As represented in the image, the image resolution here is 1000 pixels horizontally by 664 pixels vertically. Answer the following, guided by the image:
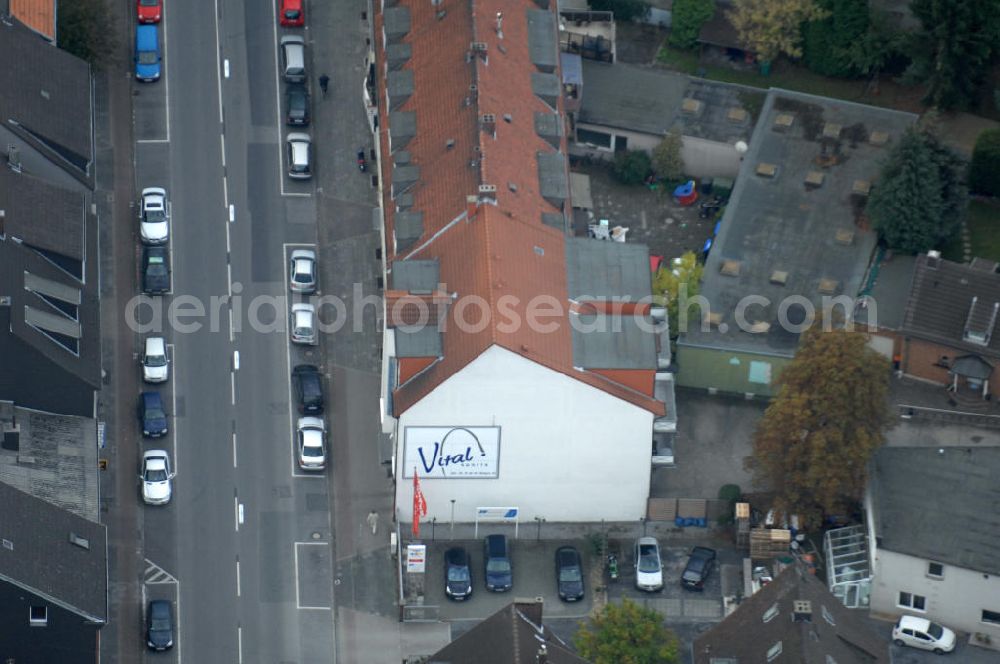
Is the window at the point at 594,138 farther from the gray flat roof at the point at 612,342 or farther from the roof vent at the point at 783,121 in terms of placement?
the gray flat roof at the point at 612,342

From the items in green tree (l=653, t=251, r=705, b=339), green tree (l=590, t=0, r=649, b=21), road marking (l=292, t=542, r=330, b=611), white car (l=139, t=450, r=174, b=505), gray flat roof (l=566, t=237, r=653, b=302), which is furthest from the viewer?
green tree (l=590, t=0, r=649, b=21)

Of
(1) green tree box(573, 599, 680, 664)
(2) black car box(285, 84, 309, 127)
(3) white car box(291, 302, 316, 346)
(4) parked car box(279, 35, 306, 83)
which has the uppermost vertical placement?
(4) parked car box(279, 35, 306, 83)

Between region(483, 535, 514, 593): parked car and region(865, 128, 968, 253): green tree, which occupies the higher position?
region(865, 128, 968, 253): green tree

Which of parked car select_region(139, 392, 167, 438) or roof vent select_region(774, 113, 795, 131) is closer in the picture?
parked car select_region(139, 392, 167, 438)

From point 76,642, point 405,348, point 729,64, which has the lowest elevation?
point 76,642

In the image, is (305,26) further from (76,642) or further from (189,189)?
(76,642)

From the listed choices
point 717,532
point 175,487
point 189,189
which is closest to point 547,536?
point 717,532

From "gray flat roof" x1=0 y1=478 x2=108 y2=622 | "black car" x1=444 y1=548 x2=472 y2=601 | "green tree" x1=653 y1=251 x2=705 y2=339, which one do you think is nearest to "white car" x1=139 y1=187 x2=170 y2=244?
"gray flat roof" x1=0 y1=478 x2=108 y2=622

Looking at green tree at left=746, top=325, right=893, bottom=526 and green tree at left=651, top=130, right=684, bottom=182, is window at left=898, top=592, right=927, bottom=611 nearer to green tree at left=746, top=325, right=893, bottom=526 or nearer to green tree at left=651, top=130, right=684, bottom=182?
green tree at left=746, top=325, right=893, bottom=526
